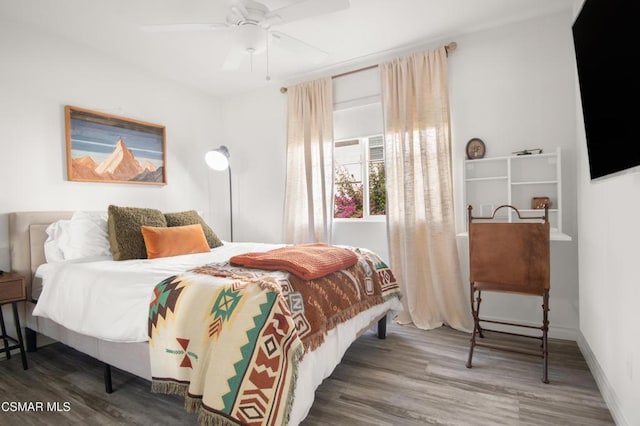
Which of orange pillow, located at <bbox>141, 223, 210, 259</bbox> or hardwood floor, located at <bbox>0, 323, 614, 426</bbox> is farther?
orange pillow, located at <bbox>141, 223, 210, 259</bbox>

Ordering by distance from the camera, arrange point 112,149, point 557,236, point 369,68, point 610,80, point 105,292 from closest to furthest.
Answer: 1. point 610,80
2. point 105,292
3. point 557,236
4. point 112,149
5. point 369,68

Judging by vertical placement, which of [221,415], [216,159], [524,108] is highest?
[524,108]

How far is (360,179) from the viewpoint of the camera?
3.68 metres

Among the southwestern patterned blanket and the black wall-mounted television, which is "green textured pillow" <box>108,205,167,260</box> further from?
the black wall-mounted television

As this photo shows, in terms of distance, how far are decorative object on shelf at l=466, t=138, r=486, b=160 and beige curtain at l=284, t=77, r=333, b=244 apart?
4.43 ft

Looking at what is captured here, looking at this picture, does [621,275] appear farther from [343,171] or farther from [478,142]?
[343,171]

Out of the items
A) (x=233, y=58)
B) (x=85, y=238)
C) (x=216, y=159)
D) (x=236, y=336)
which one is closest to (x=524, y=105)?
(x=233, y=58)

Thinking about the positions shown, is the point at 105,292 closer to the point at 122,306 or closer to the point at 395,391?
the point at 122,306

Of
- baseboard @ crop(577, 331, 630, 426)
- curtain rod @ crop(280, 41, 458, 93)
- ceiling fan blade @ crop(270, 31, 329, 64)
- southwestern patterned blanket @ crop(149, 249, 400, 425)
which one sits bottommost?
baseboard @ crop(577, 331, 630, 426)

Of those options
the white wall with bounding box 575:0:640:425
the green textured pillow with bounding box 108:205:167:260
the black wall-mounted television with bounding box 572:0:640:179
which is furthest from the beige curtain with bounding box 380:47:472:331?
the green textured pillow with bounding box 108:205:167:260

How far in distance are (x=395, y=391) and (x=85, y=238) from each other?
8.27 ft

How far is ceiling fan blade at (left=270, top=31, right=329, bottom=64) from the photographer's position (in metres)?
2.31

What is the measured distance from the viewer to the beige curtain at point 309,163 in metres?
3.59

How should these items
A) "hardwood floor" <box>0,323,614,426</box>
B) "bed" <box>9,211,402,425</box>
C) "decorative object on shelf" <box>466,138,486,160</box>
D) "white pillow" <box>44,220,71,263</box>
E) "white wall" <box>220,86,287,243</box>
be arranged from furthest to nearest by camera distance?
"white wall" <box>220,86,287,243</box>, "decorative object on shelf" <box>466,138,486,160</box>, "white pillow" <box>44,220,71,263</box>, "hardwood floor" <box>0,323,614,426</box>, "bed" <box>9,211,402,425</box>
